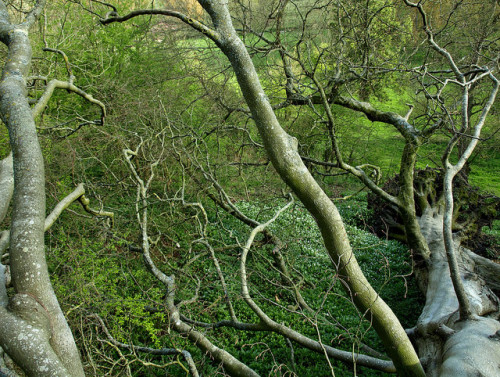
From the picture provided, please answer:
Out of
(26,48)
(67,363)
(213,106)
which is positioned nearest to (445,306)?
(67,363)

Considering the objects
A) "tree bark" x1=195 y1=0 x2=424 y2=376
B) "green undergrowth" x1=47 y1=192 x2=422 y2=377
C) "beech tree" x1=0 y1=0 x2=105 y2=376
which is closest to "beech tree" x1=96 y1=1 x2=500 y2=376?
"tree bark" x1=195 y1=0 x2=424 y2=376

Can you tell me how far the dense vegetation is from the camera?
15.6ft

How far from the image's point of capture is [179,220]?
7.78 metres

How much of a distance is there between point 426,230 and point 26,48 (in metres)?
7.36

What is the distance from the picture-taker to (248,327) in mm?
4258

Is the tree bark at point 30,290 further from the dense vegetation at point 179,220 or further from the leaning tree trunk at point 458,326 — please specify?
the leaning tree trunk at point 458,326

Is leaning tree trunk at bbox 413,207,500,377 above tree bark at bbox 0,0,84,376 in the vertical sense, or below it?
below

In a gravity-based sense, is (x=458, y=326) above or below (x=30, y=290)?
below

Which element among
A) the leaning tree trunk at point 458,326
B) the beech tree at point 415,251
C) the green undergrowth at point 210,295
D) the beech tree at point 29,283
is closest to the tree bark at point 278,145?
the beech tree at point 415,251

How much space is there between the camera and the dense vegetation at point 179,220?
4754 millimetres

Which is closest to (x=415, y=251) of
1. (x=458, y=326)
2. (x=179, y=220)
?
(x=458, y=326)

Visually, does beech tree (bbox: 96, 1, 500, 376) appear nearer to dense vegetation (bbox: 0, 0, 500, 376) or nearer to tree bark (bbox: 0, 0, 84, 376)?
dense vegetation (bbox: 0, 0, 500, 376)

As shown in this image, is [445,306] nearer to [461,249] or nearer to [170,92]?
[461,249]

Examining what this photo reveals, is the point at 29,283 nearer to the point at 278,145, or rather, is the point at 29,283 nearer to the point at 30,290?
the point at 30,290
